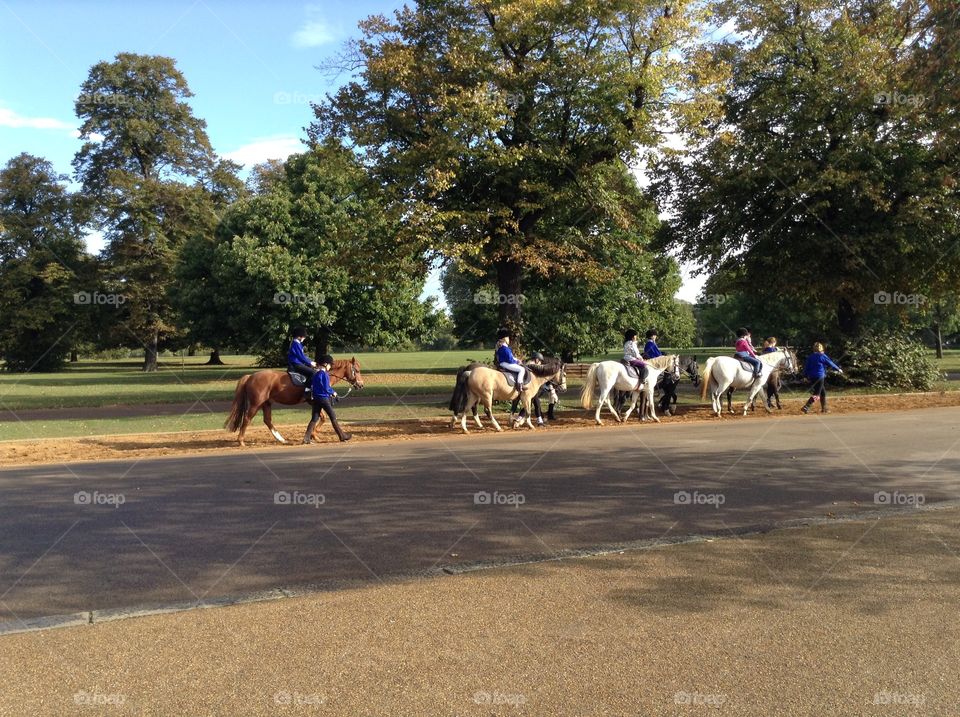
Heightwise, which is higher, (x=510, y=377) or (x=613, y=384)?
(x=510, y=377)

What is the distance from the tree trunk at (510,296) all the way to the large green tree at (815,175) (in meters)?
6.73

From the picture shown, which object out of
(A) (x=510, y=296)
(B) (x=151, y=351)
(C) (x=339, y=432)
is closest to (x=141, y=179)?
(B) (x=151, y=351)

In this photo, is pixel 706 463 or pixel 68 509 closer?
pixel 68 509

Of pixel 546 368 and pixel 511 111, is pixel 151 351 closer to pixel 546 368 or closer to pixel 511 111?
pixel 511 111

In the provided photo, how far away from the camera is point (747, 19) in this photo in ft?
99.7

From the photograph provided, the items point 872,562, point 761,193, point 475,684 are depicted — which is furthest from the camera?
point 761,193

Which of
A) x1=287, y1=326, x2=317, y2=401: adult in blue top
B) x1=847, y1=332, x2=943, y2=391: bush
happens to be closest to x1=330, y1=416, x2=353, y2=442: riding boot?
x1=287, y1=326, x2=317, y2=401: adult in blue top

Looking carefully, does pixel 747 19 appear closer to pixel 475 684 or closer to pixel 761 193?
pixel 761 193

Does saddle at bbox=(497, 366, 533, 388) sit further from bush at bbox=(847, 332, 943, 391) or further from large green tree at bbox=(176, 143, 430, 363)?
large green tree at bbox=(176, 143, 430, 363)

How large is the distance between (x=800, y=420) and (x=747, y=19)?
60.9 ft

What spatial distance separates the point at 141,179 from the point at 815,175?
4611 centimetres

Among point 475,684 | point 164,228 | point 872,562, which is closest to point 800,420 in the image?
point 872,562

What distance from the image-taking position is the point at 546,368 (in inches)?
783

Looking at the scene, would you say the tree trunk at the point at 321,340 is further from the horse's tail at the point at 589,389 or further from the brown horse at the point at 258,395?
the brown horse at the point at 258,395
